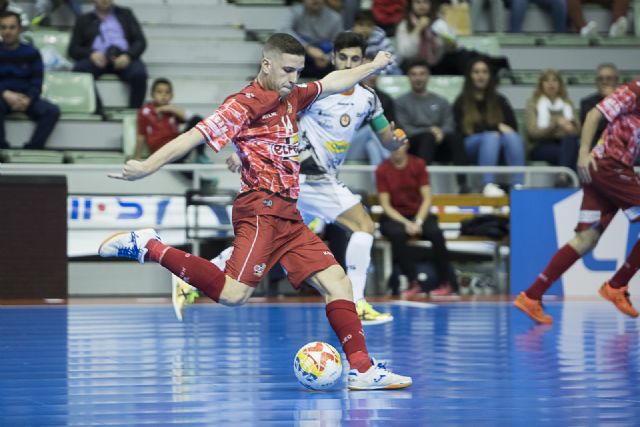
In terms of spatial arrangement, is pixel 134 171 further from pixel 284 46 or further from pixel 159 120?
pixel 159 120

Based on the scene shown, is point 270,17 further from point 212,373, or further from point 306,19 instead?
point 212,373

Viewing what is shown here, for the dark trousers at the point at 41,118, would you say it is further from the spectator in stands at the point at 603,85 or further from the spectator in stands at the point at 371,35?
the spectator in stands at the point at 603,85

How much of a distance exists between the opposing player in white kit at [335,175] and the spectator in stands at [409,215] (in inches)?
105

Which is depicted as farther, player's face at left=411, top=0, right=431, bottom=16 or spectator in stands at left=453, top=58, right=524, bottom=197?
player's face at left=411, top=0, right=431, bottom=16

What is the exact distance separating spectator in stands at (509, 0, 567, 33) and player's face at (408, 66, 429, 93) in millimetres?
2892

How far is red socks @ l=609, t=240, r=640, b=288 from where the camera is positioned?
834 cm

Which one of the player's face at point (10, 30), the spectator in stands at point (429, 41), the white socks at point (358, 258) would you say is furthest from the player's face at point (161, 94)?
the white socks at point (358, 258)

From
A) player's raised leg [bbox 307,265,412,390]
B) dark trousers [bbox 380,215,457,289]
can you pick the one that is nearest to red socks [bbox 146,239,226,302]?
player's raised leg [bbox 307,265,412,390]

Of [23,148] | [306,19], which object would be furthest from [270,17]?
[23,148]

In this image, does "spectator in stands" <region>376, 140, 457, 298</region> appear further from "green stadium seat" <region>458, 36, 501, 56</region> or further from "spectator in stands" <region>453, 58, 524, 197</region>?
"green stadium seat" <region>458, 36, 501, 56</region>

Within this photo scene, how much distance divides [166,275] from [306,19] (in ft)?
11.9

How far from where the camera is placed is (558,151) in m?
12.3

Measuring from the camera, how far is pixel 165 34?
46.1 feet

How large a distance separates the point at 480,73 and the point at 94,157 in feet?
13.1
